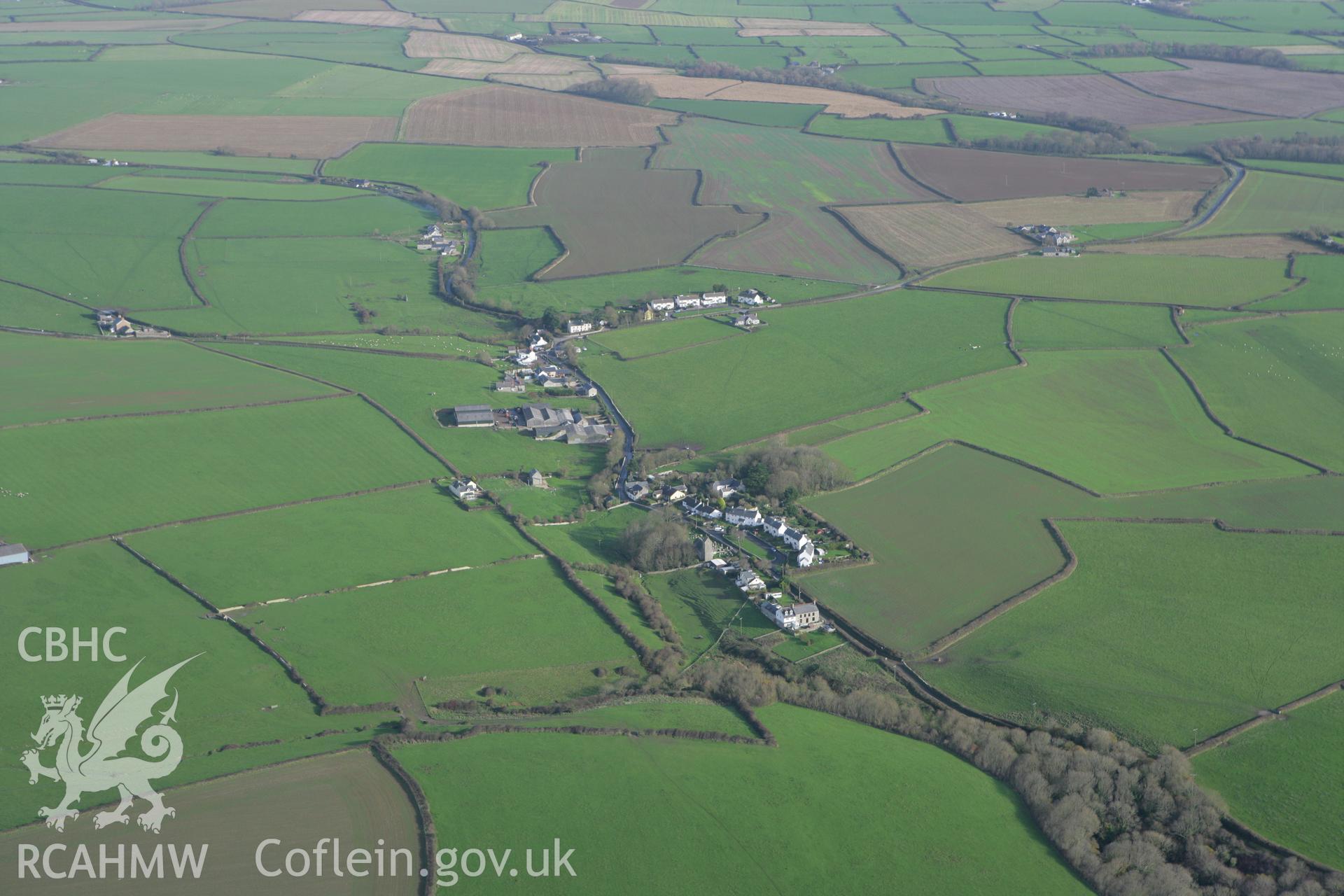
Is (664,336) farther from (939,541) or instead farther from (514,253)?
A: (939,541)

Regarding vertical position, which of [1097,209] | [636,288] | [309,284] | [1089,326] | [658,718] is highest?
[658,718]

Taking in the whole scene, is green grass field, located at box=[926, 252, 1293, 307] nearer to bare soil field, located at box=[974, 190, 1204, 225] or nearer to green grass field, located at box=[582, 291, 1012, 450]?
green grass field, located at box=[582, 291, 1012, 450]

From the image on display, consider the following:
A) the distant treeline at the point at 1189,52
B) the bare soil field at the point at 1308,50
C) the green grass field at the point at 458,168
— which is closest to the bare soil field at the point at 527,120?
the green grass field at the point at 458,168

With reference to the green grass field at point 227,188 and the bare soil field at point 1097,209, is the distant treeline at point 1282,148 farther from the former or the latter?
the green grass field at point 227,188

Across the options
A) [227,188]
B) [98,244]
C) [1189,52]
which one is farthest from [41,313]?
[1189,52]

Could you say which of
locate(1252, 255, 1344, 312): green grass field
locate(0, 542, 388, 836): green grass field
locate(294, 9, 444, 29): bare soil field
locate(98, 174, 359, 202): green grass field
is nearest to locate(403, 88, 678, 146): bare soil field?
locate(98, 174, 359, 202): green grass field

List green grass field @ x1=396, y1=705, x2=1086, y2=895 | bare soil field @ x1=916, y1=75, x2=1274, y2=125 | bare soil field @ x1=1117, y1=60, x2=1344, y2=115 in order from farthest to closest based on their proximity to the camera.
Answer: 1. bare soil field @ x1=1117, y1=60, x2=1344, y2=115
2. bare soil field @ x1=916, y1=75, x2=1274, y2=125
3. green grass field @ x1=396, y1=705, x2=1086, y2=895
